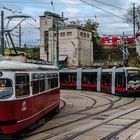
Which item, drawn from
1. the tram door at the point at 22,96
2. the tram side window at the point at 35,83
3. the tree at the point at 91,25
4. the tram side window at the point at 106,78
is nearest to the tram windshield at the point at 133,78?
the tram side window at the point at 106,78

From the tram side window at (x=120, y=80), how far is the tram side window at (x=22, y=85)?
2715 centimetres

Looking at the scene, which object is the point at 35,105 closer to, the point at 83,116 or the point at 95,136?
the point at 95,136

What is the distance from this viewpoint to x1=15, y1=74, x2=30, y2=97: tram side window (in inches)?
610

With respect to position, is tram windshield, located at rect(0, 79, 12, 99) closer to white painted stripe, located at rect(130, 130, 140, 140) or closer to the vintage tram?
white painted stripe, located at rect(130, 130, 140, 140)

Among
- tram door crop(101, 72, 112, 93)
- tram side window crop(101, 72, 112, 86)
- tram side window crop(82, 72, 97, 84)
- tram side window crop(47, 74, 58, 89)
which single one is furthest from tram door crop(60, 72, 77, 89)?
tram side window crop(47, 74, 58, 89)

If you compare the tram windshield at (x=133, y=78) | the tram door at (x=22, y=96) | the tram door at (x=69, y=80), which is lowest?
the tram door at (x=69, y=80)

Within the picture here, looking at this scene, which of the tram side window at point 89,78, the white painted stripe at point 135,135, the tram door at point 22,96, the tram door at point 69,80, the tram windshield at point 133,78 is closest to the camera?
the tram door at point 22,96

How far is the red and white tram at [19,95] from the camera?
48.9 feet

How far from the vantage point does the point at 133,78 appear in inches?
1692

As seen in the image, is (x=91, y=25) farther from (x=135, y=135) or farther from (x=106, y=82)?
(x=135, y=135)

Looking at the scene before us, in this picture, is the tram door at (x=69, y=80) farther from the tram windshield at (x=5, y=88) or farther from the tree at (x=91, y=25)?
the tree at (x=91, y=25)

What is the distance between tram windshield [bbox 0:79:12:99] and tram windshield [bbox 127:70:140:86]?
2842cm

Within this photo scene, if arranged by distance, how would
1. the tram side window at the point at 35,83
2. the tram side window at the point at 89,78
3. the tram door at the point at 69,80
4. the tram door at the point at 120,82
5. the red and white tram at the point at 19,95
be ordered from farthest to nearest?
the tram door at the point at 69,80 < the tram side window at the point at 89,78 < the tram door at the point at 120,82 < the tram side window at the point at 35,83 < the red and white tram at the point at 19,95

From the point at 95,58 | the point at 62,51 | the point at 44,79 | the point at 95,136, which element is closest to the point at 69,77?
the point at 44,79
